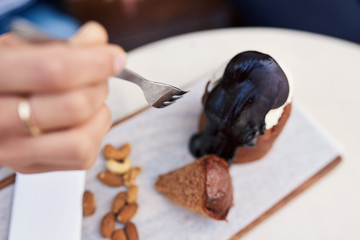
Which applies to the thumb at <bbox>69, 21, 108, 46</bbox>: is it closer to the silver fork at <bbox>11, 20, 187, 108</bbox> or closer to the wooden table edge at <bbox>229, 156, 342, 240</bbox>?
the silver fork at <bbox>11, 20, 187, 108</bbox>

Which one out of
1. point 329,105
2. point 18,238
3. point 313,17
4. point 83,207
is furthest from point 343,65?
point 18,238

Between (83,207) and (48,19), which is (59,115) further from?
(48,19)

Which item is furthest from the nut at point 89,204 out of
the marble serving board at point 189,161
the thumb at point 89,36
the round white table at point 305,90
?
the thumb at point 89,36

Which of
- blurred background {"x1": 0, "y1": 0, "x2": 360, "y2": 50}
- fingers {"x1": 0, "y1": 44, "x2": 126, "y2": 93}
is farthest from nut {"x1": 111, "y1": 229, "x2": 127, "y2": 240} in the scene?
blurred background {"x1": 0, "y1": 0, "x2": 360, "y2": 50}

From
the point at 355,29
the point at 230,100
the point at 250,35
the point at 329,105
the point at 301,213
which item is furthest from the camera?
the point at 355,29

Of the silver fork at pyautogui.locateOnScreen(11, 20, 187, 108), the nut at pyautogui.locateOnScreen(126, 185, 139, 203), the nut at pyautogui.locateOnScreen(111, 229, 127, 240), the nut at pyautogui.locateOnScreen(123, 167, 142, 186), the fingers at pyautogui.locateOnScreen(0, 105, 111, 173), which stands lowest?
the nut at pyautogui.locateOnScreen(111, 229, 127, 240)

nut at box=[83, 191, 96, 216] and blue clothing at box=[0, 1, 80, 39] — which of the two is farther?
blue clothing at box=[0, 1, 80, 39]

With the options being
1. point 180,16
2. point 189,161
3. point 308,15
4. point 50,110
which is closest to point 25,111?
point 50,110
